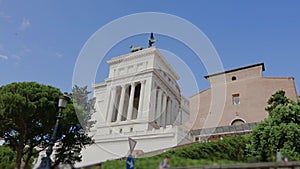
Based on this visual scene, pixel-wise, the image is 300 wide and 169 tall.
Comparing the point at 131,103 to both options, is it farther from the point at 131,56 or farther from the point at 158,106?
the point at 131,56

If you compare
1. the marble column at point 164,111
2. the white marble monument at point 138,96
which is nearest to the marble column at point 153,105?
the white marble monument at point 138,96

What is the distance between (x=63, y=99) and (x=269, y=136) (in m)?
12.5

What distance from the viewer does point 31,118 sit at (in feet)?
68.3

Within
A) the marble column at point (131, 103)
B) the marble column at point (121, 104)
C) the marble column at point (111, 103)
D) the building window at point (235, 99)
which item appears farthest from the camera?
the marble column at point (111, 103)

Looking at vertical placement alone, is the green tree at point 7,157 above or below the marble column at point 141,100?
Answer: below

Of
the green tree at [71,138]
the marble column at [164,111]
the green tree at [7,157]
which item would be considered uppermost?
the marble column at [164,111]

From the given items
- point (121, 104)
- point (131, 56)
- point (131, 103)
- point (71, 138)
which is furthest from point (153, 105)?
point (71, 138)

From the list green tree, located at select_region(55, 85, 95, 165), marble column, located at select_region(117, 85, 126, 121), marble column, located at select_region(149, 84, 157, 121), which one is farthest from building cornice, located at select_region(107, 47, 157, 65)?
green tree, located at select_region(55, 85, 95, 165)

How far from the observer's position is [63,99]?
11.5m

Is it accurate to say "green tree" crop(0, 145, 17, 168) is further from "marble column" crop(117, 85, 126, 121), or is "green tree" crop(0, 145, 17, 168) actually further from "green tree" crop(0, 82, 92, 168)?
"marble column" crop(117, 85, 126, 121)

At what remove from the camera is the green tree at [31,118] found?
19.8m

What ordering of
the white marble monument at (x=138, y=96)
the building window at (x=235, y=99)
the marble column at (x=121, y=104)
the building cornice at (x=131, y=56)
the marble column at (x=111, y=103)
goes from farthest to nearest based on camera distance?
the building cornice at (x=131, y=56) < the marble column at (x=111, y=103) < the marble column at (x=121, y=104) < the white marble monument at (x=138, y=96) < the building window at (x=235, y=99)

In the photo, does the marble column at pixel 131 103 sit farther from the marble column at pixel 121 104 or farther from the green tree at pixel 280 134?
the green tree at pixel 280 134

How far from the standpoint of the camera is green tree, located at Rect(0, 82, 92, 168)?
19.8 metres
